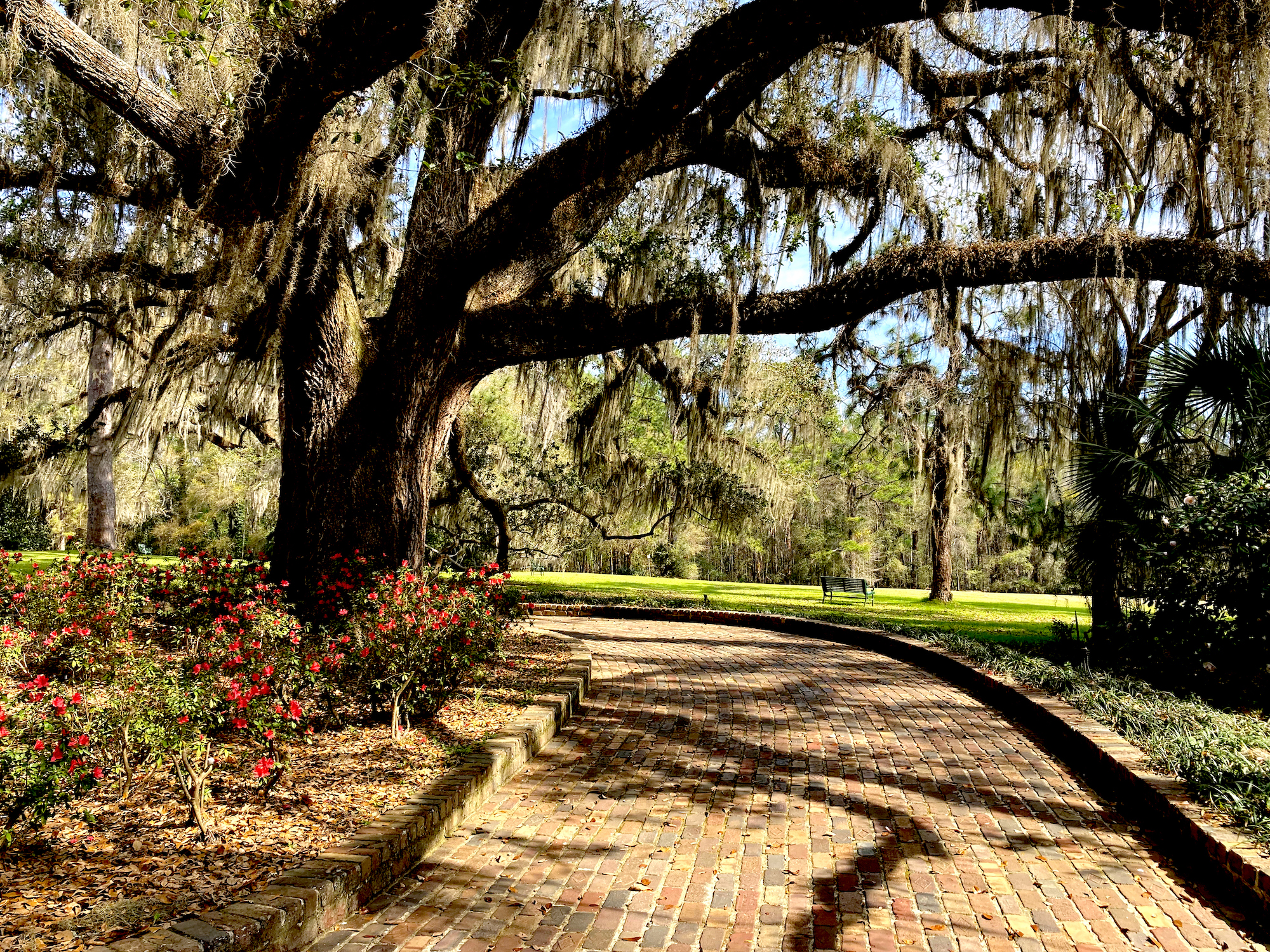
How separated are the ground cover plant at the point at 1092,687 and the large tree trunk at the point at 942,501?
4.29 ft

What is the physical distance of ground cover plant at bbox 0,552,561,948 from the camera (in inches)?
111

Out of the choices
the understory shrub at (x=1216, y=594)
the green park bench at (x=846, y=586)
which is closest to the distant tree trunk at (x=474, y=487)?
the understory shrub at (x=1216, y=594)

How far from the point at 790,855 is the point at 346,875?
5.66 feet

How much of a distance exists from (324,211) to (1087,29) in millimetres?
5974

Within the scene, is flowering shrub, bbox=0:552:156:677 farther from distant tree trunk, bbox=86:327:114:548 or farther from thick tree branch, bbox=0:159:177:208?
distant tree trunk, bbox=86:327:114:548

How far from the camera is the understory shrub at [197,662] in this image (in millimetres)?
3152

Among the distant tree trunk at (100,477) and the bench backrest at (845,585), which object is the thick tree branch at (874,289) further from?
the bench backrest at (845,585)

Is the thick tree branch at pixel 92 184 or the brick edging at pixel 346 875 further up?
the thick tree branch at pixel 92 184

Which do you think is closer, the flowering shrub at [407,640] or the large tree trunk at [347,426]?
the flowering shrub at [407,640]

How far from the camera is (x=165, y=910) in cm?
254

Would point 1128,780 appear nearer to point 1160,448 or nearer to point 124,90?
point 1160,448

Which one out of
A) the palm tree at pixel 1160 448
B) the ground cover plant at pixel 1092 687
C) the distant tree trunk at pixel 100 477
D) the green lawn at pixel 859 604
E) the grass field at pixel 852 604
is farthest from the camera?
the distant tree trunk at pixel 100 477

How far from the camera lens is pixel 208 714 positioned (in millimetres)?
3504

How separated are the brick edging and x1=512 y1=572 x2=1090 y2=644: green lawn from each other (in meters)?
8.08
